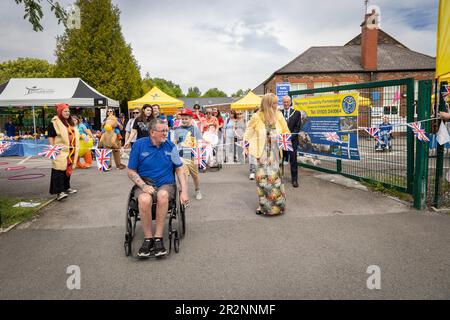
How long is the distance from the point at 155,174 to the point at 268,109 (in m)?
2.35

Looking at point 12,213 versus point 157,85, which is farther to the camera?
point 157,85

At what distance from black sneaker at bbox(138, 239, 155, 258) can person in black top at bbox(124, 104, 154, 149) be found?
16.3 feet

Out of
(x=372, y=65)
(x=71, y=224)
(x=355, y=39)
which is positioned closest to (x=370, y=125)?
(x=71, y=224)

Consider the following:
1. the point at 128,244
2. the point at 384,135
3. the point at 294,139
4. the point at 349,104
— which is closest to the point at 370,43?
the point at 349,104

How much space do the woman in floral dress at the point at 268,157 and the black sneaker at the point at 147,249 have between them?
2206 mm

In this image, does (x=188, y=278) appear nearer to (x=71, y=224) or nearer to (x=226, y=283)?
(x=226, y=283)

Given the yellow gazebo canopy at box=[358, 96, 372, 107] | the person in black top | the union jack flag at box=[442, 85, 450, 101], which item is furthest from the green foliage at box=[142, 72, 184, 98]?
the union jack flag at box=[442, 85, 450, 101]

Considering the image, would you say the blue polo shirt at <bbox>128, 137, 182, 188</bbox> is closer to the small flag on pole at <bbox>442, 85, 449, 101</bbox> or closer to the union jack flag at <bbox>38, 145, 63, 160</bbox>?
the union jack flag at <bbox>38, 145, 63, 160</bbox>

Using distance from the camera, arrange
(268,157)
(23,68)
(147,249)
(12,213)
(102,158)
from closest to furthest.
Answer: (147,249), (268,157), (12,213), (102,158), (23,68)

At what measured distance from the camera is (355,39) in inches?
1721

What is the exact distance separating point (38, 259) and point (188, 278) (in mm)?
1981

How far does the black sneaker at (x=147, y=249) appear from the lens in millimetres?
3967

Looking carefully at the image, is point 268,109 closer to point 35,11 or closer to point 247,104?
point 35,11

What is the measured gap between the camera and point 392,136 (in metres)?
6.46
